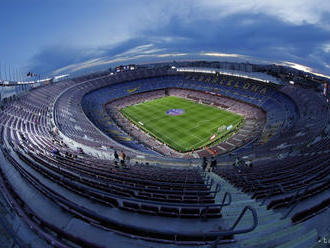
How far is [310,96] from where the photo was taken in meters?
35.9

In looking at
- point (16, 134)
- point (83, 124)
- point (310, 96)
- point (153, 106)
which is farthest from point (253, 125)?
point (16, 134)

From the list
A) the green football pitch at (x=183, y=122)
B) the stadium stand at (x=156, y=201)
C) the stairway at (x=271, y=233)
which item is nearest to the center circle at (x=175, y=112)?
the green football pitch at (x=183, y=122)

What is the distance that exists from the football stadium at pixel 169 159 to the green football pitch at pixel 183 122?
358 mm

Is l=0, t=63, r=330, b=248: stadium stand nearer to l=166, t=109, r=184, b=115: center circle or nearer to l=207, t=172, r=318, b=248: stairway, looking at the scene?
l=207, t=172, r=318, b=248: stairway

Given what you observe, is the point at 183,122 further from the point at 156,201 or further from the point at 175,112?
the point at 156,201

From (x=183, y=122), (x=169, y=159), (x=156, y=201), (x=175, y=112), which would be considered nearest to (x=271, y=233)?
(x=156, y=201)

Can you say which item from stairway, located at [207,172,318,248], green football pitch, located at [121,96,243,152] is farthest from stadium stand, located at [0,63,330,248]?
green football pitch, located at [121,96,243,152]

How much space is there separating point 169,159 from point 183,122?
20.9 metres

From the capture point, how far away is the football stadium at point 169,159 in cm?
540

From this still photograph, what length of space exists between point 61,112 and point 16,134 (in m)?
12.0

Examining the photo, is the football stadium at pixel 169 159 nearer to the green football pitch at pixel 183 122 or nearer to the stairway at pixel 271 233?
the stairway at pixel 271 233

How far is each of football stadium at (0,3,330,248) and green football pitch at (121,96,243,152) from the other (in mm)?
358

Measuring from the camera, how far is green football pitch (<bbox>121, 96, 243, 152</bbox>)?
1379 inches

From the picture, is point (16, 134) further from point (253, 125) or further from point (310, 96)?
point (310, 96)
